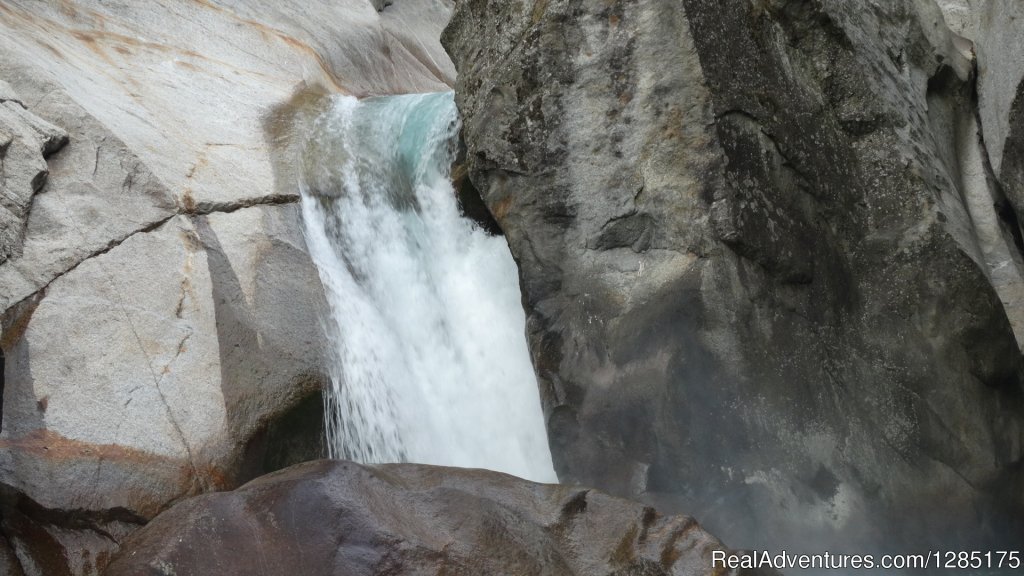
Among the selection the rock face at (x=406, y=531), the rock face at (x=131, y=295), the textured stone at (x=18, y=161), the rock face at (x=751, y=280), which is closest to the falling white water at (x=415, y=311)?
the rock face at (x=131, y=295)

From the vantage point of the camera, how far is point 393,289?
632 cm

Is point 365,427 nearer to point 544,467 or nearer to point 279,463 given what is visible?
point 279,463

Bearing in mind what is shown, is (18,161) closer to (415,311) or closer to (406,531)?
(415,311)

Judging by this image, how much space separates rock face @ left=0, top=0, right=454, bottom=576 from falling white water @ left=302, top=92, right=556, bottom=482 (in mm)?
263

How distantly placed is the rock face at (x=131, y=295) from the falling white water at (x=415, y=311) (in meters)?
0.26

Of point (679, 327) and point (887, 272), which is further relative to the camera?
point (887, 272)

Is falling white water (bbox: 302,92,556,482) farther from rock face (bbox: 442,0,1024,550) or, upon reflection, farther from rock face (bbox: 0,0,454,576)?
rock face (bbox: 442,0,1024,550)

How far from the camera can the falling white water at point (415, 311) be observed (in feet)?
18.4

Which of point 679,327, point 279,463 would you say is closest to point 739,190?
point 679,327

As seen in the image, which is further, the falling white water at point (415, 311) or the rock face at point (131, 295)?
the falling white water at point (415, 311)

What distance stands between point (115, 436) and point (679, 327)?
3090mm

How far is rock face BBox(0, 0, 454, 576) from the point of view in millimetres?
4180

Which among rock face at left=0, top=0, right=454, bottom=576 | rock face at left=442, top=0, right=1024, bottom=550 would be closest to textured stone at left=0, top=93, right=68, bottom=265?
rock face at left=0, top=0, right=454, bottom=576

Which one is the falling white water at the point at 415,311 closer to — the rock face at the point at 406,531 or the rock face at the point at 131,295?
the rock face at the point at 131,295
